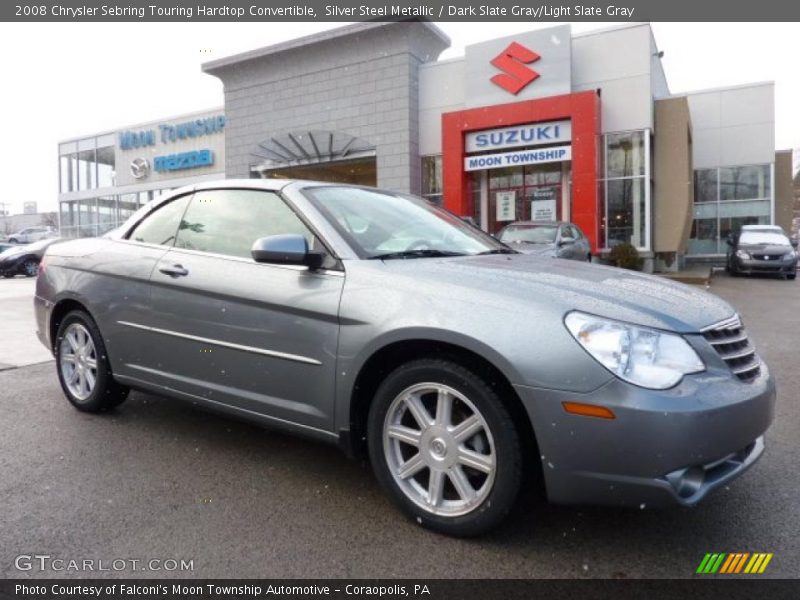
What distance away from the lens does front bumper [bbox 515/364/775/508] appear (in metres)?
2.11

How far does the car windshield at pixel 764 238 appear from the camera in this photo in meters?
16.8

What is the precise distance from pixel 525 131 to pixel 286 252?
15.5m

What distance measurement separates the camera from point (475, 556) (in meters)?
2.36

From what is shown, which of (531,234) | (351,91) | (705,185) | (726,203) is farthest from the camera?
(705,185)

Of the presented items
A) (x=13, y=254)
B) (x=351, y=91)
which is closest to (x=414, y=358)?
(x=351, y=91)

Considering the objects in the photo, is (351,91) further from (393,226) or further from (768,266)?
(393,226)

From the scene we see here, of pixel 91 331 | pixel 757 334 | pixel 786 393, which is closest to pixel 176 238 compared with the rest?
pixel 91 331

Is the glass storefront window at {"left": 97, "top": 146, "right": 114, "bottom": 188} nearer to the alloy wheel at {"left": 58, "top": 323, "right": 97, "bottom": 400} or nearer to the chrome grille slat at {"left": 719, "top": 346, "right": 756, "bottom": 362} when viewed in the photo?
the alloy wheel at {"left": 58, "top": 323, "right": 97, "bottom": 400}

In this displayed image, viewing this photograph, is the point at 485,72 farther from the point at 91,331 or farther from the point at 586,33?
the point at 91,331

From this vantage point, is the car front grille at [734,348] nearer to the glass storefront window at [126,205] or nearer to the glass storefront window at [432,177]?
the glass storefront window at [432,177]

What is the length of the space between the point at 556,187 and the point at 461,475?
16649mm

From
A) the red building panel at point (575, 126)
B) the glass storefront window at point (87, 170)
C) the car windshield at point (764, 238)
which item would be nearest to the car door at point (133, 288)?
the red building panel at point (575, 126)
